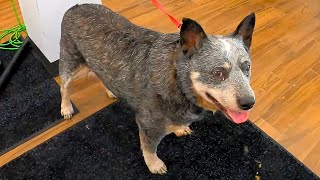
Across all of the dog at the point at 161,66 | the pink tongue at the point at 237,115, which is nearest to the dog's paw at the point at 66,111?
the dog at the point at 161,66

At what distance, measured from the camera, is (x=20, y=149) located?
211 cm

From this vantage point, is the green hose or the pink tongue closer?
the pink tongue

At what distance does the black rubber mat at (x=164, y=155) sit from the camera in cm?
199

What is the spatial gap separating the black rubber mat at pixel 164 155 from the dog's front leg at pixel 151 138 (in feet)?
0.20

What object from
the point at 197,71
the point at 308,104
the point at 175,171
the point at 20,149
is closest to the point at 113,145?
the point at 175,171

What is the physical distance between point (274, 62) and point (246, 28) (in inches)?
51.8

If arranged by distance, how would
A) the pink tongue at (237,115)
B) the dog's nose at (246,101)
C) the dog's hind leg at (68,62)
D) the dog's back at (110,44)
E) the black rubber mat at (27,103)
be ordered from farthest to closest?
the black rubber mat at (27,103) → the dog's hind leg at (68,62) → the dog's back at (110,44) → the pink tongue at (237,115) → the dog's nose at (246,101)

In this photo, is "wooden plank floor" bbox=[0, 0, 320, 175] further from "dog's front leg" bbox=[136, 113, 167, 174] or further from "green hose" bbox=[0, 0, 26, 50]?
"dog's front leg" bbox=[136, 113, 167, 174]

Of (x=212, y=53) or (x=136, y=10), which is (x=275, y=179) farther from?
(x=136, y=10)

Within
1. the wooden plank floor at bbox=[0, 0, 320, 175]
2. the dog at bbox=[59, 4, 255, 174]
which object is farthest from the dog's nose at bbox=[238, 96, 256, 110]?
the wooden plank floor at bbox=[0, 0, 320, 175]

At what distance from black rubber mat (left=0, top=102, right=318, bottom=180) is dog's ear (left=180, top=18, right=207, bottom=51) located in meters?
0.87

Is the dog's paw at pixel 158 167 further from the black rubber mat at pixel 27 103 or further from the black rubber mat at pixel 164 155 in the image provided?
the black rubber mat at pixel 27 103

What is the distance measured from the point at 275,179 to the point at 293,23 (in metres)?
A: 1.65

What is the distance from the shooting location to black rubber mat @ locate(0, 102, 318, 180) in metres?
1.99
